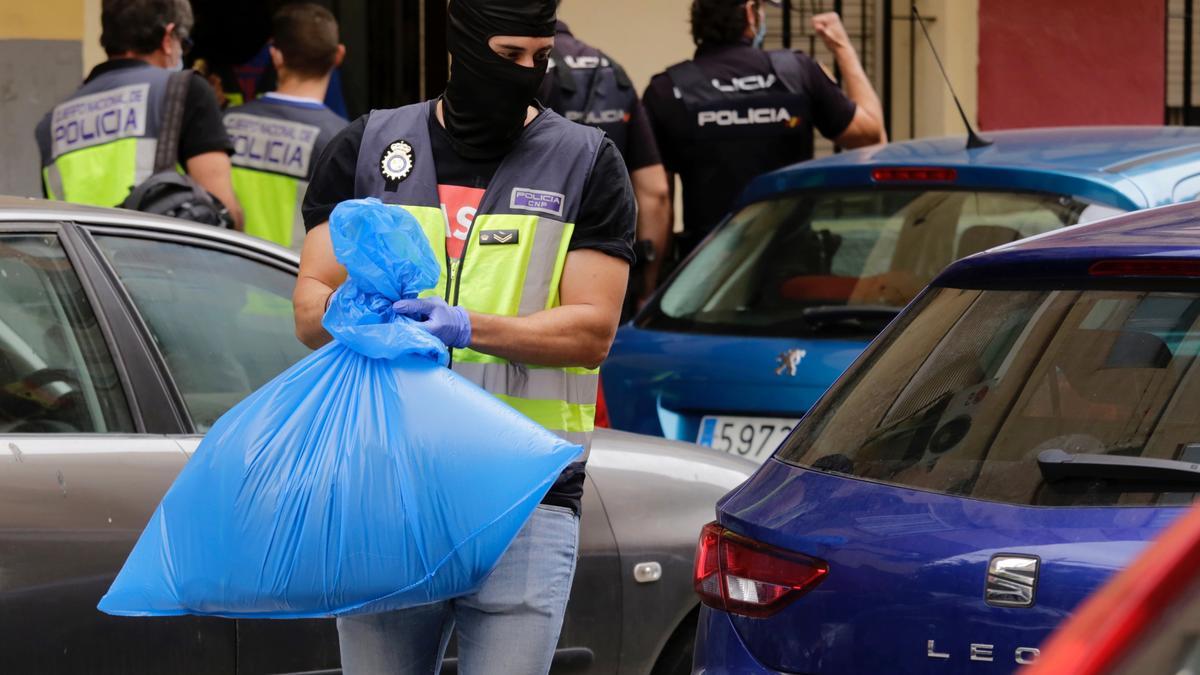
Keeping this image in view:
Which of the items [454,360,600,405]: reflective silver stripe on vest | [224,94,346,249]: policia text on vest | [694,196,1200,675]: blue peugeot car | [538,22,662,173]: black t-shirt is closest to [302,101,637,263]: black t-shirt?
[454,360,600,405]: reflective silver stripe on vest

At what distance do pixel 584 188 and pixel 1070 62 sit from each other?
942 cm

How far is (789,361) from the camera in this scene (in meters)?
5.28

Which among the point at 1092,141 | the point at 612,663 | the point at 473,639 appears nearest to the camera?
the point at 473,639

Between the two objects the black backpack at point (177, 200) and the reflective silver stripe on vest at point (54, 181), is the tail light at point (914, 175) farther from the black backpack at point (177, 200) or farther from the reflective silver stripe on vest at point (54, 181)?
the reflective silver stripe on vest at point (54, 181)

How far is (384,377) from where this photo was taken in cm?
290

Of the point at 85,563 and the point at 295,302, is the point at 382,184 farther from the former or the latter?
the point at 85,563

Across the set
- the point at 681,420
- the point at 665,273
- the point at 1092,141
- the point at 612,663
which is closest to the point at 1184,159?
the point at 1092,141

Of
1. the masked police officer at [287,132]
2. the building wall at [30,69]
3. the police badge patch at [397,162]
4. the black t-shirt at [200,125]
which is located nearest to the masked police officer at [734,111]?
the masked police officer at [287,132]

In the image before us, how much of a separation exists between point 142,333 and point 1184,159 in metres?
2.97

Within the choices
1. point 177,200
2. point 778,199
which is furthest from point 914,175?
point 177,200

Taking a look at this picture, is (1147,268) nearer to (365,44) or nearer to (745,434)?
(745,434)

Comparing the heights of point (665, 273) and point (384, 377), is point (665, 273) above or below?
below

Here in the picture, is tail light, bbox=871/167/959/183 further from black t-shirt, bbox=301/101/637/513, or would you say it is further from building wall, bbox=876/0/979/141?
building wall, bbox=876/0/979/141

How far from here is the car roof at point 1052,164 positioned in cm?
522
